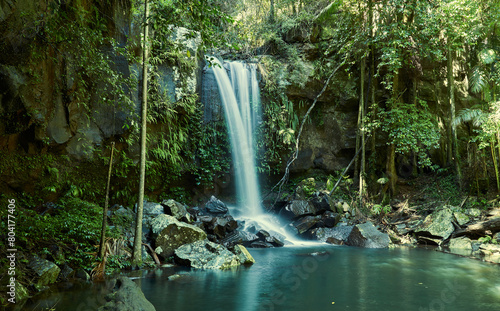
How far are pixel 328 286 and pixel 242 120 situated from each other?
9108 mm

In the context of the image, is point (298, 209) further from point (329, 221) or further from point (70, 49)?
point (70, 49)

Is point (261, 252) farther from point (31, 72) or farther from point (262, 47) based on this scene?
point (262, 47)

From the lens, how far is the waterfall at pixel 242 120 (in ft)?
43.5

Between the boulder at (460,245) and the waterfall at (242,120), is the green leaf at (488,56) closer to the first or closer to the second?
the boulder at (460,245)

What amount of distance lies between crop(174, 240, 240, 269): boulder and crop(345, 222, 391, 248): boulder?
4.19m

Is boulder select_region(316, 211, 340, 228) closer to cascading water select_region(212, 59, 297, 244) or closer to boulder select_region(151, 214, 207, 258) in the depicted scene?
cascading water select_region(212, 59, 297, 244)

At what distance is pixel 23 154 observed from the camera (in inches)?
286

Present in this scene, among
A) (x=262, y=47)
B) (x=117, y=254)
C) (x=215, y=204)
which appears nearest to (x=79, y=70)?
(x=117, y=254)

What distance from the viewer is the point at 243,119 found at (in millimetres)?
13539

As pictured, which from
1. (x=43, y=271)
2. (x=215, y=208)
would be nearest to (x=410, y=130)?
(x=215, y=208)

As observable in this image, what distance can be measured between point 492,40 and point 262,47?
9.49 metres

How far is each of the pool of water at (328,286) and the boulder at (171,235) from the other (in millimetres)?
690

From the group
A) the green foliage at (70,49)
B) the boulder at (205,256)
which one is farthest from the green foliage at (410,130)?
the green foliage at (70,49)

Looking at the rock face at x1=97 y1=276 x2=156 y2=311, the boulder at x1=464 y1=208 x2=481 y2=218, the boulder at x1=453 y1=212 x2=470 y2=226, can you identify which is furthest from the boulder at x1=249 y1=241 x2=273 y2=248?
the boulder at x1=464 y1=208 x2=481 y2=218
